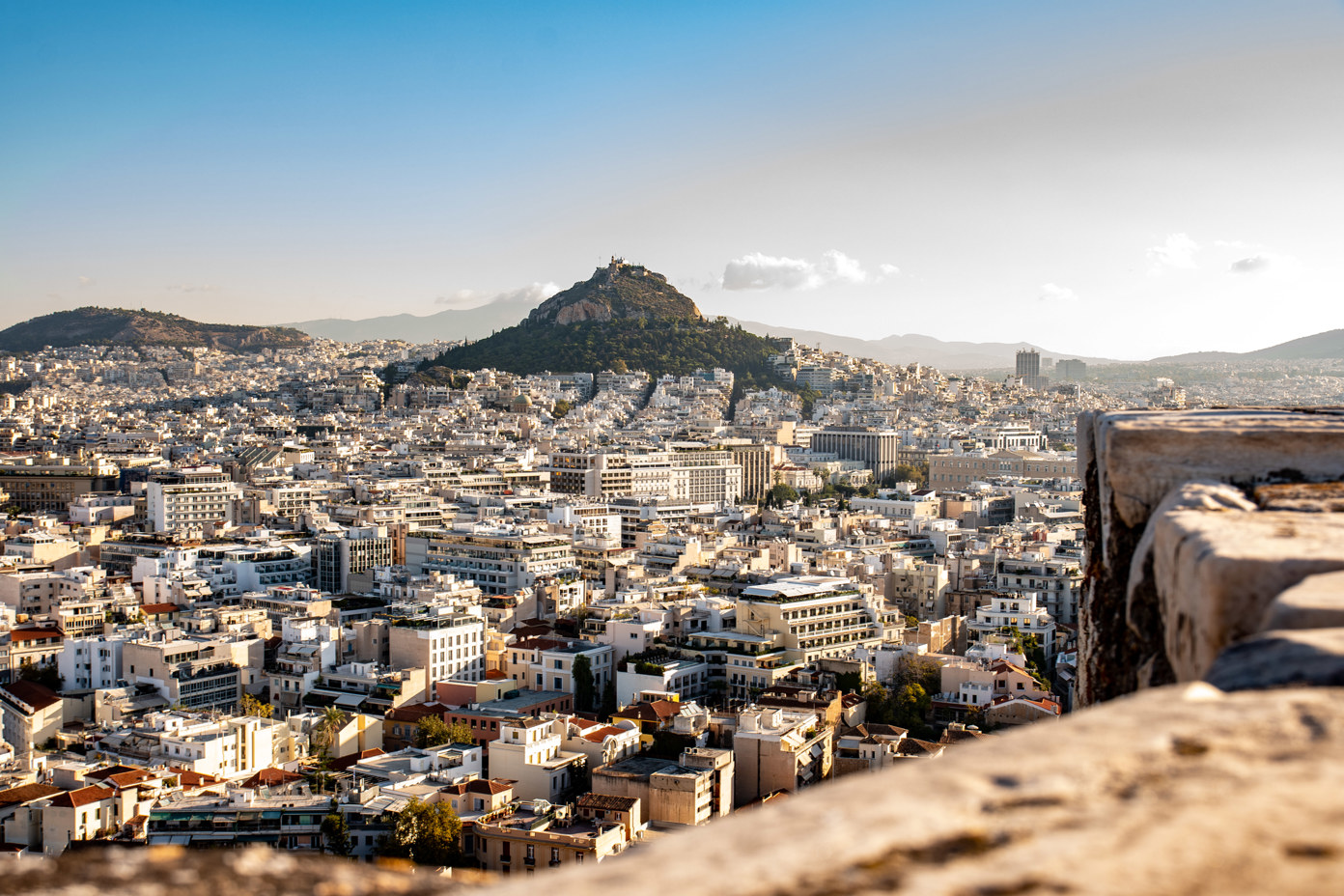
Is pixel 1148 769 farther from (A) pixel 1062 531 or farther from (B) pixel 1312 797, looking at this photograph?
(A) pixel 1062 531

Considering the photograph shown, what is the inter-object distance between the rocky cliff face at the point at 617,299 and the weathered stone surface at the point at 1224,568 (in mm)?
73461

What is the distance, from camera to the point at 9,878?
106cm

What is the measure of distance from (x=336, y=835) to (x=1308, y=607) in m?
11.4

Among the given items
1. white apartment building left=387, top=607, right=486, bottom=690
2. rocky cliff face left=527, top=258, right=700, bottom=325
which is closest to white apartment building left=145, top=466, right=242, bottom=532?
white apartment building left=387, top=607, right=486, bottom=690

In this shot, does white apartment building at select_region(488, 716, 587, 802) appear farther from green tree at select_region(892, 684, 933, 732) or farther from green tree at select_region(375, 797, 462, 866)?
green tree at select_region(892, 684, 933, 732)

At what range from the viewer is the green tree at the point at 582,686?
1728cm

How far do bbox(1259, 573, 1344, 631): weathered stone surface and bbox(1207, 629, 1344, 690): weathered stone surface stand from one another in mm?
21

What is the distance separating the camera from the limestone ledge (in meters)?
0.94

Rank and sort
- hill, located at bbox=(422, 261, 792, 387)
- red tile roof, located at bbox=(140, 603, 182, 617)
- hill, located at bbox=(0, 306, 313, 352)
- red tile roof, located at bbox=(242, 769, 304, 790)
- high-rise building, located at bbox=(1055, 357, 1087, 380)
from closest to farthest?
red tile roof, located at bbox=(242, 769, 304, 790) < red tile roof, located at bbox=(140, 603, 182, 617) < hill, located at bbox=(422, 261, 792, 387) < hill, located at bbox=(0, 306, 313, 352) < high-rise building, located at bbox=(1055, 357, 1087, 380)

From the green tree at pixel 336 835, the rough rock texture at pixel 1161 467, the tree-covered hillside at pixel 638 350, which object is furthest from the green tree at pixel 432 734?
the tree-covered hillside at pixel 638 350

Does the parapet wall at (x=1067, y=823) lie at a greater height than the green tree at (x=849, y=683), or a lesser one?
greater

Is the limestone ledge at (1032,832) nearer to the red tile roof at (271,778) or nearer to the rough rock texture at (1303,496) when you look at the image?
the rough rock texture at (1303,496)

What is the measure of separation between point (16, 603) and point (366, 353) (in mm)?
87933

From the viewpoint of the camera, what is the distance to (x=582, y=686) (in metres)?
17.3
